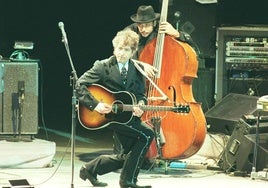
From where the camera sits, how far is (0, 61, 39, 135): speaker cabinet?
8703mm

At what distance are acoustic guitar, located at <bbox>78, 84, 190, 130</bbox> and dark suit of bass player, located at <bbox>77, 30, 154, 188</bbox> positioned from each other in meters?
0.05

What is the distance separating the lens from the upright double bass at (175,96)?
7664 mm

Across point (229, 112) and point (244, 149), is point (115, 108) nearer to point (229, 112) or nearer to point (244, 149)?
point (244, 149)

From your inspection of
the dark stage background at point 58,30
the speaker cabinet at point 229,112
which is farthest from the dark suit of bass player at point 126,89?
the dark stage background at point 58,30

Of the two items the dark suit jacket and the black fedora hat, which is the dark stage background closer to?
the black fedora hat

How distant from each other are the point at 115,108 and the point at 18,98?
7.63 ft

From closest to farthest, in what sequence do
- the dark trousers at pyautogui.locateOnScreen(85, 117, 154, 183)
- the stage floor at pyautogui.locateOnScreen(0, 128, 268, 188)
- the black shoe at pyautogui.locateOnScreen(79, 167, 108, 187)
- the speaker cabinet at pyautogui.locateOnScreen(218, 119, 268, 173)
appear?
the dark trousers at pyautogui.locateOnScreen(85, 117, 154, 183) < the black shoe at pyautogui.locateOnScreen(79, 167, 108, 187) < the stage floor at pyautogui.locateOnScreen(0, 128, 268, 188) < the speaker cabinet at pyautogui.locateOnScreen(218, 119, 268, 173)

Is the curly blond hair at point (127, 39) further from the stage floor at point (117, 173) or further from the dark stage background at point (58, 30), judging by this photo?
the dark stage background at point (58, 30)

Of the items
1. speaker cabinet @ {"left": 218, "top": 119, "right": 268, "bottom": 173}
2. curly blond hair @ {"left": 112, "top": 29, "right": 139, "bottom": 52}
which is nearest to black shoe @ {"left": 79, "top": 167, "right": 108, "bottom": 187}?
curly blond hair @ {"left": 112, "top": 29, "right": 139, "bottom": 52}

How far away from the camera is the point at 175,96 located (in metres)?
7.65

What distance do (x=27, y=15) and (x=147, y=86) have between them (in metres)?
5.33

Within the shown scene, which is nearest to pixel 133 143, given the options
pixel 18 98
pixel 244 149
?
pixel 244 149

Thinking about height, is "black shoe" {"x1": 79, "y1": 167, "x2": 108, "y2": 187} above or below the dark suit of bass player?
below

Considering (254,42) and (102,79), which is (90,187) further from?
(254,42)
